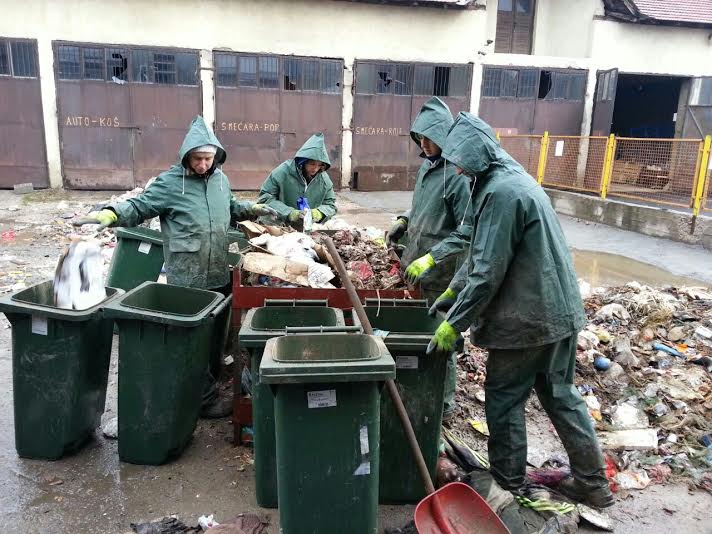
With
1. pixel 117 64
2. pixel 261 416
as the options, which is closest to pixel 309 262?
pixel 261 416

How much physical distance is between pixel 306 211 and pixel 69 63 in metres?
10.1

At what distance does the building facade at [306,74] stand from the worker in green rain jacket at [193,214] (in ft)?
32.6

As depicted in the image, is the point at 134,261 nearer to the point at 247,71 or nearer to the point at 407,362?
the point at 407,362

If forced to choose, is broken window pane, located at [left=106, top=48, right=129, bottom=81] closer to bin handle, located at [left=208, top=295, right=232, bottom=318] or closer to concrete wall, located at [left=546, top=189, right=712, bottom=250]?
concrete wall, located at [left=546, top=189, right=712, bottom=250]

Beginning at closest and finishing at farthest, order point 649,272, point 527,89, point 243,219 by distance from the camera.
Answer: point 243,219
point 649,272
point 527,89

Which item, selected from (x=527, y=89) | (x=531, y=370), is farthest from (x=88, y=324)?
(x=527, y=89)

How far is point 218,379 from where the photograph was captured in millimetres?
4352

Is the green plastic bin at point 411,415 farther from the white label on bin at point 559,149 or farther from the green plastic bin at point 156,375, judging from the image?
the white label on bin at point 559,149

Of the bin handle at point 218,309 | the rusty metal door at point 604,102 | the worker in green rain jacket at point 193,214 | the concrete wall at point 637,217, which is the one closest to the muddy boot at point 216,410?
the worker in green rain jacket at point 193,214

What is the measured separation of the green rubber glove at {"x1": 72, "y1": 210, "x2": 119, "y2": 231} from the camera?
3547 millimetres

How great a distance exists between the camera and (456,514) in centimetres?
266

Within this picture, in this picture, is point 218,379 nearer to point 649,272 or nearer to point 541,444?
point 541,444

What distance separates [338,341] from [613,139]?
9.90 metres

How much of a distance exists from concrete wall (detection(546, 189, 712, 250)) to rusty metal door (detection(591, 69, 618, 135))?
14.5 feet
